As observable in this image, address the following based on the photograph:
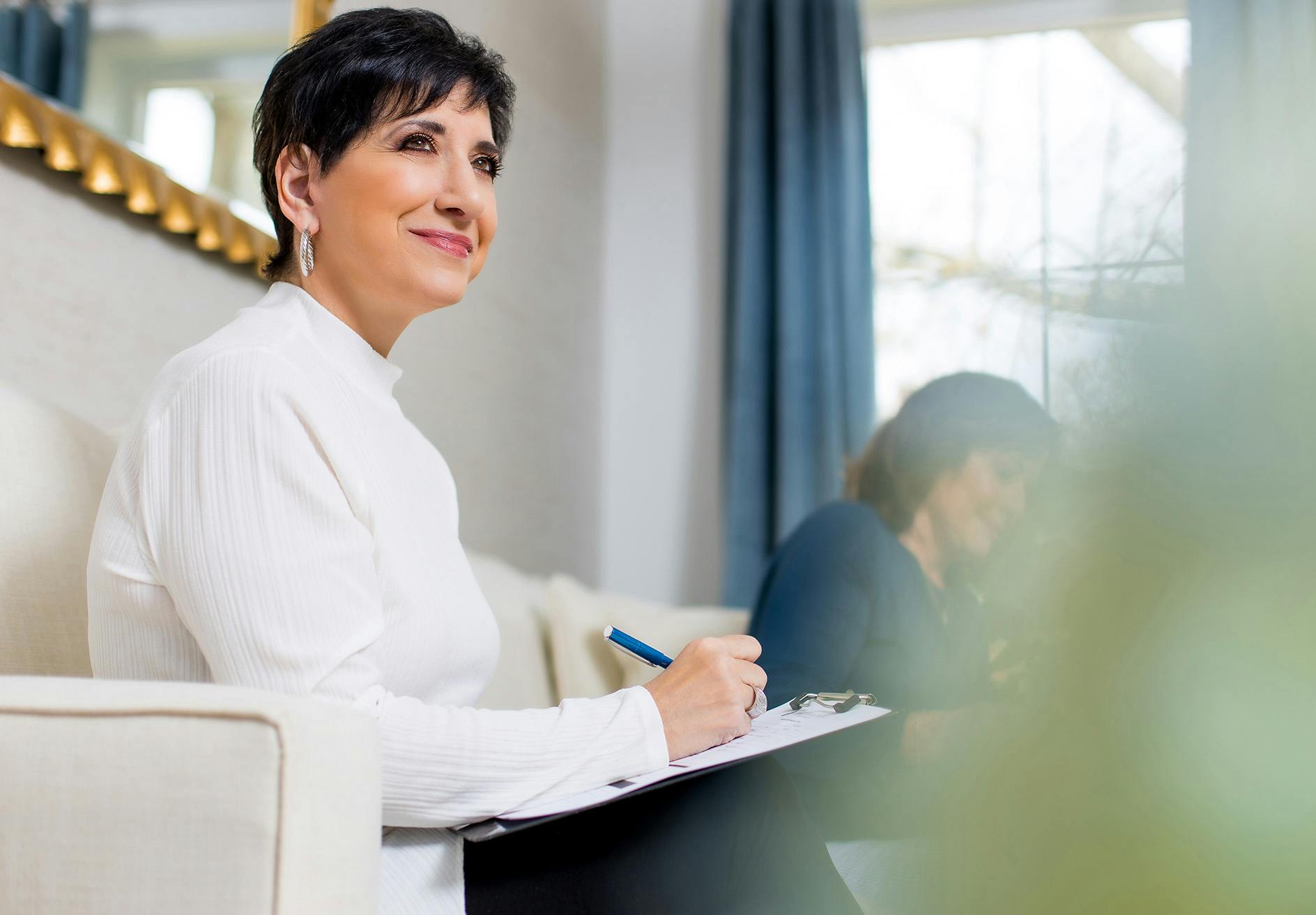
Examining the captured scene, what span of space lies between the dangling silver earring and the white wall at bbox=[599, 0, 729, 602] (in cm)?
231

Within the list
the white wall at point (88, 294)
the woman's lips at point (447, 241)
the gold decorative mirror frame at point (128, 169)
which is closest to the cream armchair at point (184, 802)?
the woman's lips at point (447, 241)

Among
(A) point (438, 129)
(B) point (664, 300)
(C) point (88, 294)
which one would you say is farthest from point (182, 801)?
(B) point (664, 300)

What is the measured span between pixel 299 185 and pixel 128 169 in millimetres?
581

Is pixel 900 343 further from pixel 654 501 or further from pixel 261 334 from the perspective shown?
pixel 261 334

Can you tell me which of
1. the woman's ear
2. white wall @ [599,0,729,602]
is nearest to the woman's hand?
the woman's ear

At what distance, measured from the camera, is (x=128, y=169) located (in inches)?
52.2

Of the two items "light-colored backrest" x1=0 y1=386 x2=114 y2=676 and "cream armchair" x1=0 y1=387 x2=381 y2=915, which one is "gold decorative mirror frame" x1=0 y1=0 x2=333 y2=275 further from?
"cream armchair" x1=0 y1=387 x2=381 y2=915

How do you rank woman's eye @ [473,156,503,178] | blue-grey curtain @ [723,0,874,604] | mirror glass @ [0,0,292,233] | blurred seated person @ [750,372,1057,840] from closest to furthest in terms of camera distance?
woman's eye @ [473,156,503,178], blurred seated person @ [750,372,1057,840], mirror glass @ [0,0,292,233], blue-grey curtain @ [723,0,874,604]

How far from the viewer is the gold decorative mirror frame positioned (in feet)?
3.86

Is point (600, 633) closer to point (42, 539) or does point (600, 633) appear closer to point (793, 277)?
point (42, 539)

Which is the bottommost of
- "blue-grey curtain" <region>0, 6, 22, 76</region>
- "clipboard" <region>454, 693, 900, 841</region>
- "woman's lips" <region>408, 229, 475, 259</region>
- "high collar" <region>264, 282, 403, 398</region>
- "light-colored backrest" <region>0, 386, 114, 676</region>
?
"clipboard" <region>454, 693, 900, 841</region>

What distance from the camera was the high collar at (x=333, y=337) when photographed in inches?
33.4

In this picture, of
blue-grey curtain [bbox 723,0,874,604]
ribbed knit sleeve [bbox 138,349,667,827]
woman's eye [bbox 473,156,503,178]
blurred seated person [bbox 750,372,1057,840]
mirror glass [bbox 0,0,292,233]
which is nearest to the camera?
ribbed knit sleeve [bbox 138,349,667,827]

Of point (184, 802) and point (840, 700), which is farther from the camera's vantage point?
point (840, 700)
